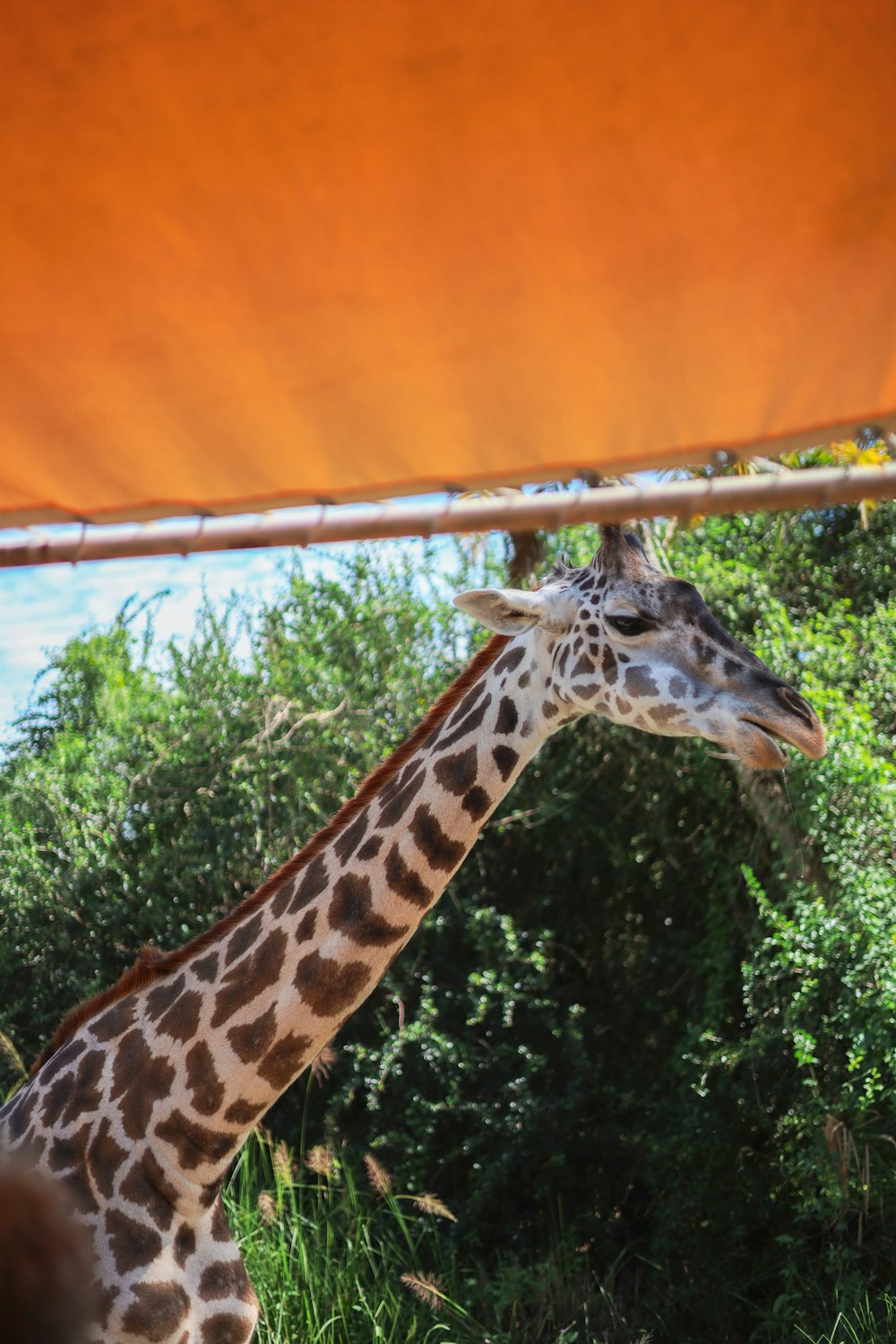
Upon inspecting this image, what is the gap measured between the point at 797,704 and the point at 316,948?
3.61ft

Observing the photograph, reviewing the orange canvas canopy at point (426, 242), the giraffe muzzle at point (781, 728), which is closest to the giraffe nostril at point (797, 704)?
the giraffe muzzle at point (781, 728)

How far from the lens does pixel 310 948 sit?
8.51 ft

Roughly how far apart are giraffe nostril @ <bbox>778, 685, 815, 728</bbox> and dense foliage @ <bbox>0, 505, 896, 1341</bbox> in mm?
2283

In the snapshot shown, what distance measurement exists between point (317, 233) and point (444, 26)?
0.24 metres

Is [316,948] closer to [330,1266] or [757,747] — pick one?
[757,747]

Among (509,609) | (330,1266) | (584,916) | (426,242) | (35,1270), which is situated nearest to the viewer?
(35,1270)

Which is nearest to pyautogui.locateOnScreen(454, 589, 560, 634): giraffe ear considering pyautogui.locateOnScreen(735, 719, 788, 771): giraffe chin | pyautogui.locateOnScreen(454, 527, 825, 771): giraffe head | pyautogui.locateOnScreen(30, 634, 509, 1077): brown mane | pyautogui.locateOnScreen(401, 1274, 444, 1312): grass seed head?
pyautogui.locateOnScreen(454, 527, 825, 771): giraffe head

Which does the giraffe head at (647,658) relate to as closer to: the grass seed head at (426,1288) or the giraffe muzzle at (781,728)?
the giraffe muzzle at (781,728)

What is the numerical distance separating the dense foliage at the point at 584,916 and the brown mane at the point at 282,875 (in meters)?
2.16

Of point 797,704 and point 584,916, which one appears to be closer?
point 797,704

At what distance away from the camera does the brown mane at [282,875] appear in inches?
111

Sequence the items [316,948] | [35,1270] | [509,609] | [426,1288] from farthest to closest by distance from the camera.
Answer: [426,1288] → [509,609] → [316,948] → [35,1270]

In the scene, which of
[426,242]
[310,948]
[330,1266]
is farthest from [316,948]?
[330,1266]

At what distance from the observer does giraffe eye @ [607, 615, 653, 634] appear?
8.77 feet
